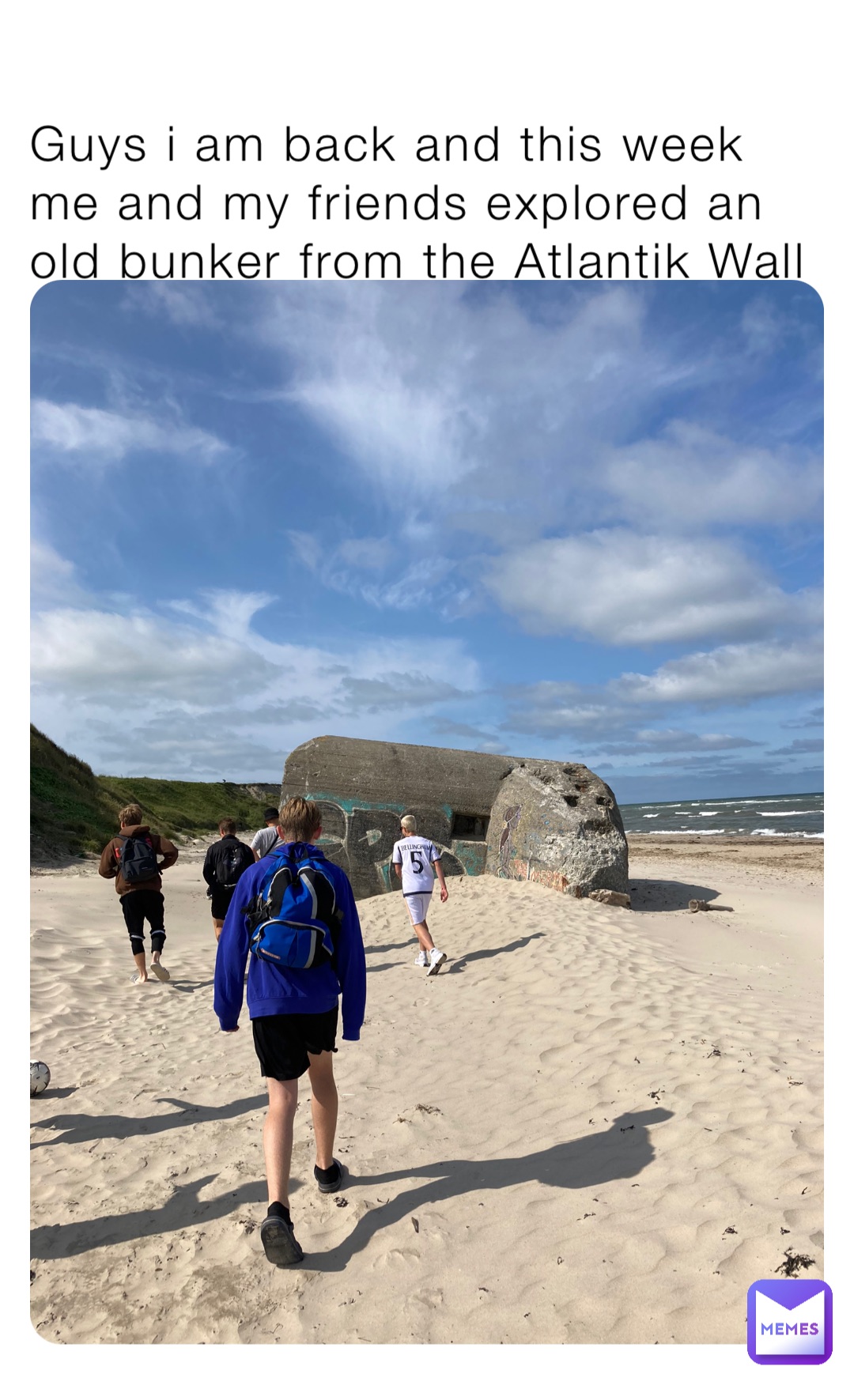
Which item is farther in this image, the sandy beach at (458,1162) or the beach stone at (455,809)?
the beach stone at (455,809)

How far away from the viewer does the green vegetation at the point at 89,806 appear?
17984mm

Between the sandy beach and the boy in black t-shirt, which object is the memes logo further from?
the boy in black t-shirt

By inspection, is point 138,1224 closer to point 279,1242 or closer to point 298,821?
point 279,1242

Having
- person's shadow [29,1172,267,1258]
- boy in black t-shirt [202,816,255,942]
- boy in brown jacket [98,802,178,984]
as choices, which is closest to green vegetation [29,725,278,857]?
boy in brown jacket [98,802,178,984]

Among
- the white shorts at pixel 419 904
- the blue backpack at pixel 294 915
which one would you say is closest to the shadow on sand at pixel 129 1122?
the blue backpack at pixel 294 915

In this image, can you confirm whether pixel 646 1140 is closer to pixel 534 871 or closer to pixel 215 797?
pixel 534 871

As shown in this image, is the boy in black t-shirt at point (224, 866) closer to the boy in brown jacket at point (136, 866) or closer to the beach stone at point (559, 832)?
the boy in brown jacket at point (136, 866)

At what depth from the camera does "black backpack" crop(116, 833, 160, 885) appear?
23.3 ft

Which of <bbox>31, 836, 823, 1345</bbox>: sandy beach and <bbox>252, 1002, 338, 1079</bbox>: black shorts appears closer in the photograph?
<bbox>31, 836, 823, 1345</bbox>: sandy beach

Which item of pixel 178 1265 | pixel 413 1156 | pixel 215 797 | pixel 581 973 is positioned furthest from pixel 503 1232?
pixel 215 797

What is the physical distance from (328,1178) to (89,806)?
1996 cm

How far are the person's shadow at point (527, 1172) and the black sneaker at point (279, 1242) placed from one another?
0.98ft

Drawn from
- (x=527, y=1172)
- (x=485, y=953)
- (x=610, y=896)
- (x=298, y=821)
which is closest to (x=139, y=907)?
(x=485, y=953)

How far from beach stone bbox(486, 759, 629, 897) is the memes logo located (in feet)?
27.9
